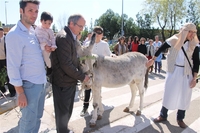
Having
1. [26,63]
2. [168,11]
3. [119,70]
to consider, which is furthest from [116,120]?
[168,11]

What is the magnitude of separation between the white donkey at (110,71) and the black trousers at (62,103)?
1.64ft

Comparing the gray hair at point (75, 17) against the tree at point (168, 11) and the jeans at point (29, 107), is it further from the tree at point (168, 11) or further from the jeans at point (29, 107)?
the tree at point (168, 11)

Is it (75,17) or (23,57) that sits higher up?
(75,17)

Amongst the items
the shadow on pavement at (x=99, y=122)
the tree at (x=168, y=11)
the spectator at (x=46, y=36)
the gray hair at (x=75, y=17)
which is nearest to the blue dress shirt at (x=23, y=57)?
the spectator at (x=46, y=36)

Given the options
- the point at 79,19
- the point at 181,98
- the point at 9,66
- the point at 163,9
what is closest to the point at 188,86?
the point at 181,98

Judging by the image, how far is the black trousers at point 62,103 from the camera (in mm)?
2918

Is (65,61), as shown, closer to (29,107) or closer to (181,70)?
(29,107)

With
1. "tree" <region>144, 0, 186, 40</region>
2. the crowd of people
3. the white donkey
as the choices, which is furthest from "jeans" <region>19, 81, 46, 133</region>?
"tree" <region>144, 0, 186, 40</region>

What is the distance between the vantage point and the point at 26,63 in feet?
7.38

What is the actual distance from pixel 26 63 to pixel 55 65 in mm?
609

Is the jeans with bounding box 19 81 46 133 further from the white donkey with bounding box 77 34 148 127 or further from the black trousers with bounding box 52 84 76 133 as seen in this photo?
the white donkey with bounding box 77 34 148 127

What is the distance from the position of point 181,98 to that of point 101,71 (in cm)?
186

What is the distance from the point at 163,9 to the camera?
3316 cm

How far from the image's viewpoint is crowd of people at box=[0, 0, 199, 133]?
2172 mm
